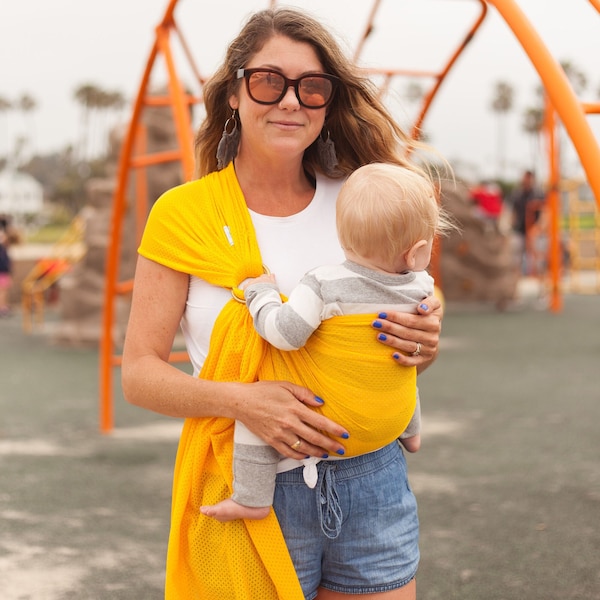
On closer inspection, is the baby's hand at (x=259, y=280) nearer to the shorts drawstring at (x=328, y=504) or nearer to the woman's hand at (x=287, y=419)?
the woman's hand at (x=287, y=419)

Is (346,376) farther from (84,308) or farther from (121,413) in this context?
(84,308)

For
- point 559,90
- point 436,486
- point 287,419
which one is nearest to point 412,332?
point 287,419

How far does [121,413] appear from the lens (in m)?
5.77

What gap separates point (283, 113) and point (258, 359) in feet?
1.40

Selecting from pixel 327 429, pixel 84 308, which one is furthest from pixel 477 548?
pixel 84 308

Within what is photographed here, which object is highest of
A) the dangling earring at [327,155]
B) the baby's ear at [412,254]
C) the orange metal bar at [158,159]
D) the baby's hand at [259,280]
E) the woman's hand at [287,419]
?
the dangling earring at [327,155]

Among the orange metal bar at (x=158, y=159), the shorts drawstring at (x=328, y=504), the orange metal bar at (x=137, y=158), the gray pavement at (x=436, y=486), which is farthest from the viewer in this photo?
the orange metal bar at (x=158, y=159)

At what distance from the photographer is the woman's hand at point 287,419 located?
4.95 feet

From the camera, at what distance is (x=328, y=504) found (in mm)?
1563

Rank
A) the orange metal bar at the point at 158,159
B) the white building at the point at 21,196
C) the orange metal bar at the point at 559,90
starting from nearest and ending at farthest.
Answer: the orange metal bar at the point at 559,90 < the orange metal bar at the point at 158,159 < the white building at the point at 21,196

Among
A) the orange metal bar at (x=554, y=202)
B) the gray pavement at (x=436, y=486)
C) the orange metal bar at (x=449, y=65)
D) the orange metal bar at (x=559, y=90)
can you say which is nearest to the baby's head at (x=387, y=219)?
the orange metal bar at (x=559, y=90)

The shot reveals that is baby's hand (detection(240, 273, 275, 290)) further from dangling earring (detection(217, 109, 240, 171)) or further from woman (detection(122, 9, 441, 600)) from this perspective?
dangling earring (detection(217, 109, 240, 171))

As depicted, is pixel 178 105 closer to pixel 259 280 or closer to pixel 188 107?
pixel 188 107

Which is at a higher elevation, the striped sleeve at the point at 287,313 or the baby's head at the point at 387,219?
the baby's head at the point at 387,219
